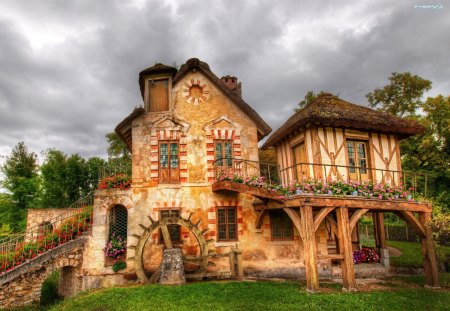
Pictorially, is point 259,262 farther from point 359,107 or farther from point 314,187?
point 359,107

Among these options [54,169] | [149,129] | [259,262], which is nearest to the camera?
[259,262]

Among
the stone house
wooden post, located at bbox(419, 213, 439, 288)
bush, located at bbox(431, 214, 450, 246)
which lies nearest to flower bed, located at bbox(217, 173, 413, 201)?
the stone house

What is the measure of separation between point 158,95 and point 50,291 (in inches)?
387

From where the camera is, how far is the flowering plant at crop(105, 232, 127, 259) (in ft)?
39.6

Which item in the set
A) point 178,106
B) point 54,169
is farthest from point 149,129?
point 54,169

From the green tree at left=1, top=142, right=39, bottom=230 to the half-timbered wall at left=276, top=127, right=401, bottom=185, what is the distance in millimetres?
27772

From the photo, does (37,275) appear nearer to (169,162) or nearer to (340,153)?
(169,162)

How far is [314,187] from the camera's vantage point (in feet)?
33.0

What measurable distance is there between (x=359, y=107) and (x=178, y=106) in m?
7.81

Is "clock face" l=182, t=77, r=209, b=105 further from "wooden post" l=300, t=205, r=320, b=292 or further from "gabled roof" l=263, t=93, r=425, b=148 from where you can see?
"wooden post" l=300, t=205, r=320, b=292

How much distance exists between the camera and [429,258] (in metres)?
10.9

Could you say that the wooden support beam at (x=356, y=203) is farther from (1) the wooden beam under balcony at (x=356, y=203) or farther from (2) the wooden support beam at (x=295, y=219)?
(2) the wooden support beam at (x=295, y=219)

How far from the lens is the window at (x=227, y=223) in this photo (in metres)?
12.8

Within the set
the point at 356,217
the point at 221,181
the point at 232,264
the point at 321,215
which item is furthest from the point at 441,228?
the point at 221,181
